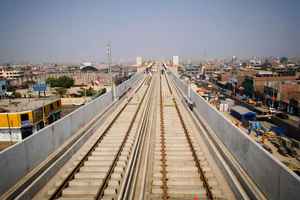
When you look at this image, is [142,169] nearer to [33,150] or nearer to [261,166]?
[33,150]

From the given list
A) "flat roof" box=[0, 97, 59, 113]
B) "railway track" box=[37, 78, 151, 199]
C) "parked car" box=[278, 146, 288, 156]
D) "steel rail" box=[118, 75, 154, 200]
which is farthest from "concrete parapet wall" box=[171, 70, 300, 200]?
"flat roof" box=[0, 97, 59, 113]

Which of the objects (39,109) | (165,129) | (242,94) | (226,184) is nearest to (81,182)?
(226,184)

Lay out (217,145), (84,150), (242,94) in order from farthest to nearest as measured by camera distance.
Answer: (242,94) < (84,150) < (217,145)

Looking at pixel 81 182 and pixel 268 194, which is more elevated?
pixel 268 194

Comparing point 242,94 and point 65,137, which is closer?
point 65,137

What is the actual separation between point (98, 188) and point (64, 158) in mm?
2316

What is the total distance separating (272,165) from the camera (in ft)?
16.4

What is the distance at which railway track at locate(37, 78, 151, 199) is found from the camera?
6111 millimetres

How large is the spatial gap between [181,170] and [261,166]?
272cm

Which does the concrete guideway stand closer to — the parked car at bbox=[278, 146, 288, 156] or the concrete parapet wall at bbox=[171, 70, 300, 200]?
the concrete parapet wall at bbox=[171, 70, 300, 200]

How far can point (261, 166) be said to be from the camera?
5.51 meters

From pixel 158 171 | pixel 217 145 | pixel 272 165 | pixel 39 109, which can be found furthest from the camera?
pixel 39 109

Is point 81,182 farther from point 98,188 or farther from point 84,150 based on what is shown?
point 84,150

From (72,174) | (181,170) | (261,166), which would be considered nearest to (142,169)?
(181,170)
